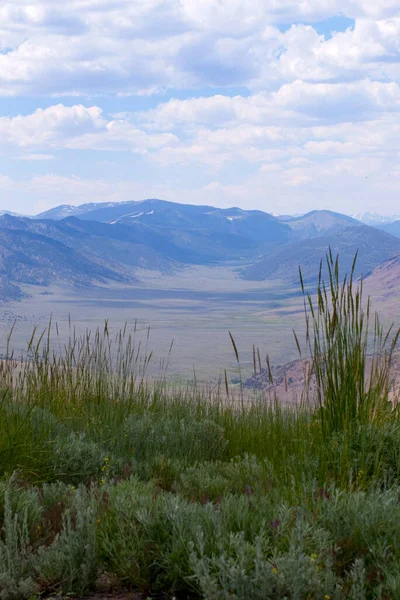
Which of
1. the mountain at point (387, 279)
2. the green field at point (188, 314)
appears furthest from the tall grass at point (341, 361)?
the mountain at point (387, 279)

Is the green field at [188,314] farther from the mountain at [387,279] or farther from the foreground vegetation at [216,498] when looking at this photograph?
the foreground vegetation at [216,498]

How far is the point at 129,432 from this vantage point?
4.23 metres

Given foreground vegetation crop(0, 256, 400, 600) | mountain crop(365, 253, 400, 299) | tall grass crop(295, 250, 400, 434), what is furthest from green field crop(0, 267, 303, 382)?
tall grass crop(295, 250, 400, 434)

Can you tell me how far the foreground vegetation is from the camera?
6.81ft

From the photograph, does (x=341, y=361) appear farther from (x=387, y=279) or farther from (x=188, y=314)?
(x=387, y=279)

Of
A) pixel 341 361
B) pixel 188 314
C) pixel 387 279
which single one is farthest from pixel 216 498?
pixel 387 279

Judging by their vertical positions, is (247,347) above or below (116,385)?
below

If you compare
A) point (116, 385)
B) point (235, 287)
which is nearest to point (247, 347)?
point (235, 287)

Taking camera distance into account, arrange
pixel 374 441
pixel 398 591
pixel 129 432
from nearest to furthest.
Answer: pixel 398 591, pixel 374 441, pixel 129 432

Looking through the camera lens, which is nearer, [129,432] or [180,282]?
[129,432]

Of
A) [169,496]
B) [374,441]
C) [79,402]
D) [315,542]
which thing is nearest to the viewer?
[315,542]

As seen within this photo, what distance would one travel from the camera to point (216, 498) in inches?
118

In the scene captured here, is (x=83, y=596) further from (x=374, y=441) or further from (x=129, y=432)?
(x=129, y=432)

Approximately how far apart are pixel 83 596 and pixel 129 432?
2008 millimetres
